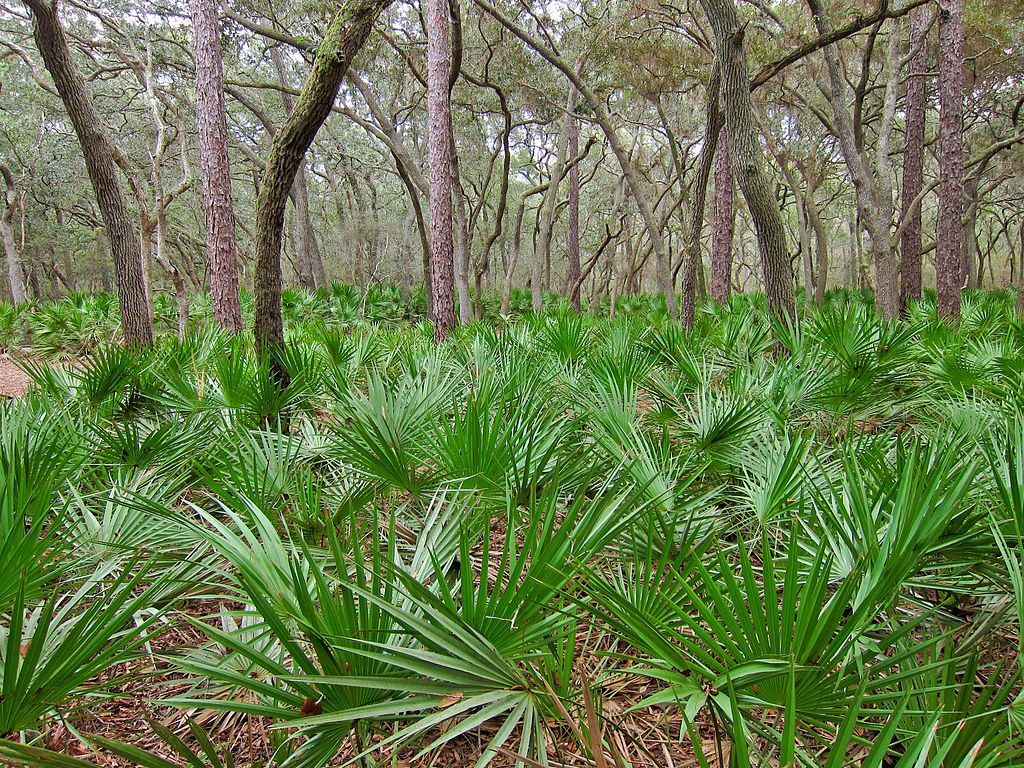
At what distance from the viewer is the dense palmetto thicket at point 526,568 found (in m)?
1.17

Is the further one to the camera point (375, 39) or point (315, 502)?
point (375, 39)

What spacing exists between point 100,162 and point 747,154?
269 inches

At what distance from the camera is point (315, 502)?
193 centimetres

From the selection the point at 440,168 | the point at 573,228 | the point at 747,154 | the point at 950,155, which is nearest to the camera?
the point at 747,154

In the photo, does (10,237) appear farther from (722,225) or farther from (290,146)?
(722,225)

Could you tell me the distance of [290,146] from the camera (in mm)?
4176

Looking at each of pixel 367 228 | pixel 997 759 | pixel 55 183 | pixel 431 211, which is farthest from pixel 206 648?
pixel 367 228

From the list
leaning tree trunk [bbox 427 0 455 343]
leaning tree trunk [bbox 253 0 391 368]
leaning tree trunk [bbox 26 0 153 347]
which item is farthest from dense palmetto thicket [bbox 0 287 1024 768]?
leaning tree trunk [bbox 427 0 455 343]

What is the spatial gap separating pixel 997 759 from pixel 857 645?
0.46 metres

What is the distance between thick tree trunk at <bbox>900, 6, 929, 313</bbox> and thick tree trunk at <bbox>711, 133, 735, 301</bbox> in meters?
3.06

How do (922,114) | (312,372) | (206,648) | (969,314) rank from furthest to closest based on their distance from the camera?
(922,114)
(969,314)
(312,372)
(206,648)

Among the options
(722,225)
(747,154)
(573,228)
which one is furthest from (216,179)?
(573,228)

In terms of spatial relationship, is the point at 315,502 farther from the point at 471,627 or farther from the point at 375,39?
the point at 375,39

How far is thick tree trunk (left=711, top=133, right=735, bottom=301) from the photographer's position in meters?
10.0
